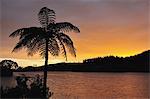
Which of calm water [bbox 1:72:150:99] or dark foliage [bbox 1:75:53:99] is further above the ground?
dark foliage [bbox 1:75:53:99]

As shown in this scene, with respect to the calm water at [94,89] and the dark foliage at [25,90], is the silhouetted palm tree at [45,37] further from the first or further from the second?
the calm water at [94,89]

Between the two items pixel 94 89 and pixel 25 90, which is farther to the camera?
pixel 94 89

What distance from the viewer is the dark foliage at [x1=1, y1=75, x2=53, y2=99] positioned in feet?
34.6

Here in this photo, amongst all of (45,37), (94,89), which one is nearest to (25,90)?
(45,37)

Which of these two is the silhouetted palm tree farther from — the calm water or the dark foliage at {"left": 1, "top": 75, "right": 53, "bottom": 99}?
the calm water

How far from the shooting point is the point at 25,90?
1075cm

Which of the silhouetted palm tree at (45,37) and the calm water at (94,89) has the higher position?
the silhouetted palm tree at (45,37)

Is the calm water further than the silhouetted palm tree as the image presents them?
Yes

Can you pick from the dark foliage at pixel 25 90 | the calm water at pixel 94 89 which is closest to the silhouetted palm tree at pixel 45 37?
the dark foliage at pixel 25 90

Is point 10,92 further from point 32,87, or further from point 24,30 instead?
point 24,30

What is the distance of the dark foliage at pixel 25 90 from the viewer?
10.5 m

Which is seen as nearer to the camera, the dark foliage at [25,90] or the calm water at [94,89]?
the dark foliage at [25,90]

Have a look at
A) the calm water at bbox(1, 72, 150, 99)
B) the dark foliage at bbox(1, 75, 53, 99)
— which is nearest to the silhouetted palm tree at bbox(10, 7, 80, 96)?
the dark foliage at bbox(1, 75, 53, 99)

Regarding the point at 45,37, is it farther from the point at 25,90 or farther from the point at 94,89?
the point at 94,89
